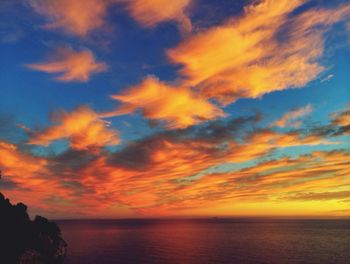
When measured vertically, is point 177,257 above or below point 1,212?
below

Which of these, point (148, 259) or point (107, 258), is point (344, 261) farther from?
point (107, 258)

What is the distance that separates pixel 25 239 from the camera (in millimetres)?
60750

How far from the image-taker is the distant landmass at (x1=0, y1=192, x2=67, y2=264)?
56312mm

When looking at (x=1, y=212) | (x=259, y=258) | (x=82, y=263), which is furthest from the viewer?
(x=259, y=258)

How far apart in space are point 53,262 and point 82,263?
105 ft

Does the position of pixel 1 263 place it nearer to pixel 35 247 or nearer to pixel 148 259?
pixel 35 247

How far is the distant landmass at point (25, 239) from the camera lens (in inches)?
2217

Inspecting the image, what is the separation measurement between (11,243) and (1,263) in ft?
18.8

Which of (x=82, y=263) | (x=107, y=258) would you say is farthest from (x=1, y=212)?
(x=107, y=258)

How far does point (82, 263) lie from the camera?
93500mm

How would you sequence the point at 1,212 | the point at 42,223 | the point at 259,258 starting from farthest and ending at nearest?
1. the point at 259,258
2. the point at 42,223
3. the point at 1,212

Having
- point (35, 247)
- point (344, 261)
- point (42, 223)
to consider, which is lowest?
point (344, 261)

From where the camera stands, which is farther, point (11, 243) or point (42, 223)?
point (42, 223)

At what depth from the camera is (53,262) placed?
64250 millimetres
